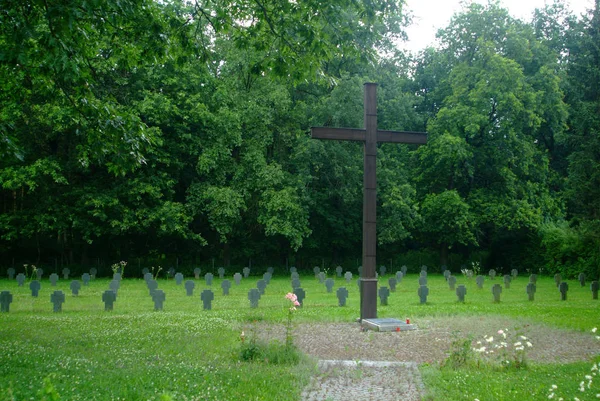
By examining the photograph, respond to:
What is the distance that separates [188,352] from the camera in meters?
9.46

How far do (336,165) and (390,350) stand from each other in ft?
76.9

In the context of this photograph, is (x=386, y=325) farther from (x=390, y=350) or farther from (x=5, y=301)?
(x=5, y=301)

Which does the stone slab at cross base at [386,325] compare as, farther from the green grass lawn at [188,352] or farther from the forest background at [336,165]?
the forest background at [336,165]

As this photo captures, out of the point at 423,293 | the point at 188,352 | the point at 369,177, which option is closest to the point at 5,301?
the point at 188,352

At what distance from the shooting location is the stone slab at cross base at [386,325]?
39.8 ft

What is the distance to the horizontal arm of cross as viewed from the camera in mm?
12836

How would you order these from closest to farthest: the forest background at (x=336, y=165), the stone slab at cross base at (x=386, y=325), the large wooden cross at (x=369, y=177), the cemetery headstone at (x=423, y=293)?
1. the stone slab at cross base at (x=386, y=325)
2. the large wooden cross at (x=369, y=177)
3. the cemetery headstone at (x=423, y=293)
4. the forest background at (x=336, y=165)

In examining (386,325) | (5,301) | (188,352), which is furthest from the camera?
(5,301)

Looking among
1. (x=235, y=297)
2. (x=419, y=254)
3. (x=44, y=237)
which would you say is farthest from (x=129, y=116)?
(x=419, y=254)

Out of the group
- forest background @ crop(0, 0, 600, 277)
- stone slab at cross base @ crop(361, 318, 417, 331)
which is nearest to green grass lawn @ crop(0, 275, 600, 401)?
stone slab at cross base @ crop(361, 318, 417, 331)

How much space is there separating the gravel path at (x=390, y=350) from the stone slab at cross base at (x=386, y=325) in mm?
197

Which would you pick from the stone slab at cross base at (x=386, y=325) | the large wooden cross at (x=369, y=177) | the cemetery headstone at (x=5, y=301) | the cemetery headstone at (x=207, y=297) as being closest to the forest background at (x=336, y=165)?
the cemetery headstone at (x=5, y=301)

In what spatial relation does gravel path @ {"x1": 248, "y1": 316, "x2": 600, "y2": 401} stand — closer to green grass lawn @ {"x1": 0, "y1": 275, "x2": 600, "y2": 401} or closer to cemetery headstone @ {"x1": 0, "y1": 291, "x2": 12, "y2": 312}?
green grass lawn @ {"x1": 0, "y1": 275, "x2": 600, "y2": 401}

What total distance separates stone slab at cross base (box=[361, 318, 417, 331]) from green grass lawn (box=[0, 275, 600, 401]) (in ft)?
4.46
